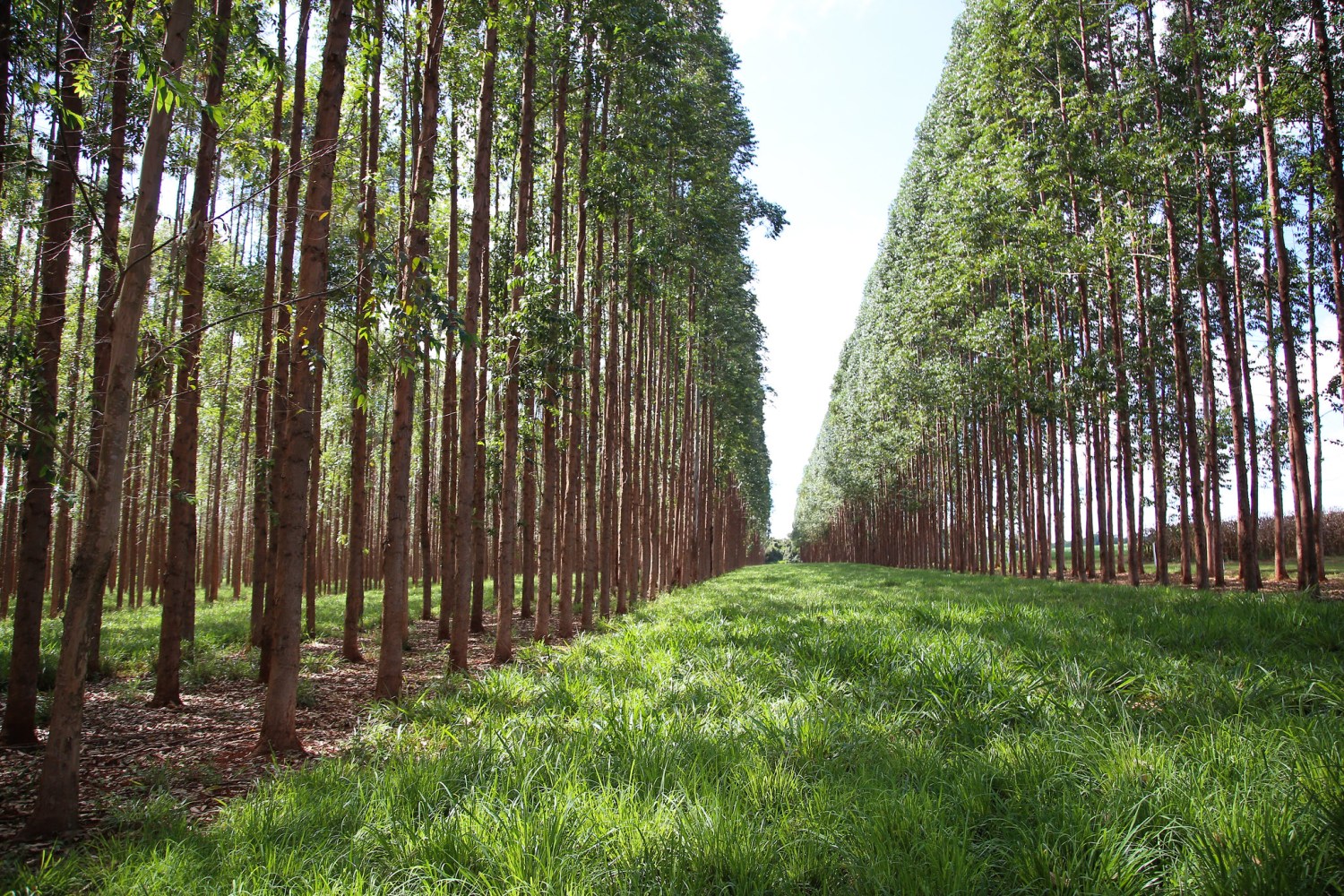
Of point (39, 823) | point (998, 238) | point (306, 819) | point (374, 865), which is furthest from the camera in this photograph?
point (998, 238)

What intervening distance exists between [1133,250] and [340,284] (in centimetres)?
1648

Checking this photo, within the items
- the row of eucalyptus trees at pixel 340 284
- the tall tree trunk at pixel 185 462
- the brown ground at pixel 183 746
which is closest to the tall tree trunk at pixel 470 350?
the row of eucalyptus trees at pixel 340 284

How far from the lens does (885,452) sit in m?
34.7

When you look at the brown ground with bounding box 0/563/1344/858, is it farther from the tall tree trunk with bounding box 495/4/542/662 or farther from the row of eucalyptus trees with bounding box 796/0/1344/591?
the row of eucalyptus trees with bounding box 796/0/1344/591

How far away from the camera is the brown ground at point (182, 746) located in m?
4.17

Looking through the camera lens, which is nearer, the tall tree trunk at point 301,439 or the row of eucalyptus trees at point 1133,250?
the tall tree trunk at point 301,439

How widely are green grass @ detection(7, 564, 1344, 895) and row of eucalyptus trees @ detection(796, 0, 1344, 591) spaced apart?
936 centimetres

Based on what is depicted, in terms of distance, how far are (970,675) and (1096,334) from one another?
66.1 ft

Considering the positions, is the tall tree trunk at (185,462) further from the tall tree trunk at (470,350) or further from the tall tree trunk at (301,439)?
the tall tree trunk at (470,350)

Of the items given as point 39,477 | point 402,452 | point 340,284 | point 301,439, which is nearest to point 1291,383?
point 402,452

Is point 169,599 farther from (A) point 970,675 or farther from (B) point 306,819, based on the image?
(A) point 970,675

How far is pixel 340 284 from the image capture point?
9438 mm

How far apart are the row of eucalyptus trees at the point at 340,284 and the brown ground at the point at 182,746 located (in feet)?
1.17

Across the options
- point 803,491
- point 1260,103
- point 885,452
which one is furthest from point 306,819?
point 803,491
